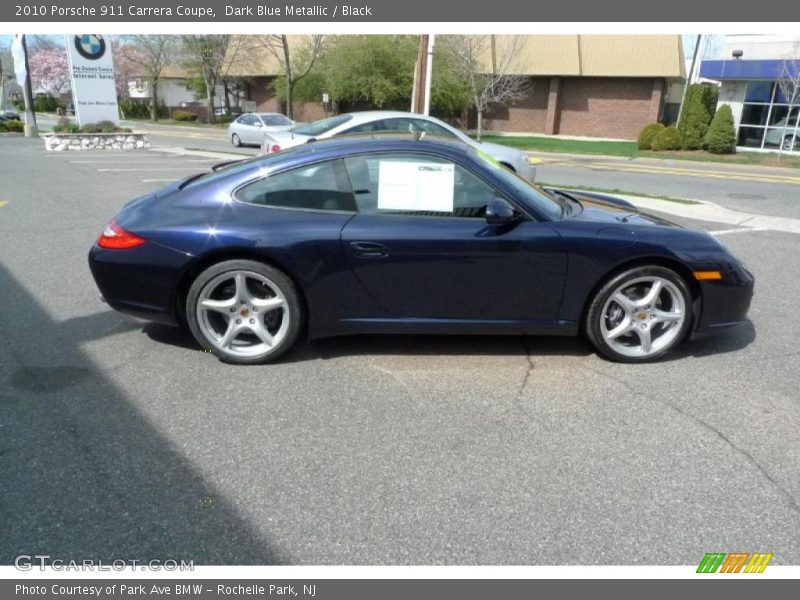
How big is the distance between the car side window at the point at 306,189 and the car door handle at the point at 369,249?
299 mm

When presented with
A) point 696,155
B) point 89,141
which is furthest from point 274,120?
point 696,155

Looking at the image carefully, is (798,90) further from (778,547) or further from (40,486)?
(40,486)

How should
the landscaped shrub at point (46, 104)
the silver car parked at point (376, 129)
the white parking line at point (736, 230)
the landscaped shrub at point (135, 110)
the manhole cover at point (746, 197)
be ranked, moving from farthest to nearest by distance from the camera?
the landscaped shrub at point (46, 104) → the landscaped shrub at point (135, 110) → the manhole cover at point (746, 197) → the silver car parked at point (376, 129) → the white parking line at point (736, 230)

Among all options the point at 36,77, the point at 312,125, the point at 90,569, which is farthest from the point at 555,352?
the point at 36,77

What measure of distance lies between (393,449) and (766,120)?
2926 centimetres

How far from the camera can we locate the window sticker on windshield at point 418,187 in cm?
394

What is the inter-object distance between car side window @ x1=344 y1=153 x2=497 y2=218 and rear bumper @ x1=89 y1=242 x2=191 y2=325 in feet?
4.01

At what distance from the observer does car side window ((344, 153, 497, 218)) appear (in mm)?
3938

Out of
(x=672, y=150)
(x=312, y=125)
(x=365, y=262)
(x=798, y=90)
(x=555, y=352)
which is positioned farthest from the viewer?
(x=672, y=150)

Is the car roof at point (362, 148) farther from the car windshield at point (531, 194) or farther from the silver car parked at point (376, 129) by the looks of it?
the silver car parked at point (376, 129)

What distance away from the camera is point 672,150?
26.4m

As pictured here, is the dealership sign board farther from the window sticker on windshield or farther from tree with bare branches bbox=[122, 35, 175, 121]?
tree with bare branches bbox=[122, 35, 175, 121]

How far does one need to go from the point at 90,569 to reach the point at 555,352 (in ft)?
10.2

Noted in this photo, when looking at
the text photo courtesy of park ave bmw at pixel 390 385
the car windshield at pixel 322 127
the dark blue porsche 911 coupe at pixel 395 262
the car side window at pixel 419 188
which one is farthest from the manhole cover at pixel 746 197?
the car side window at pixel 419 188
